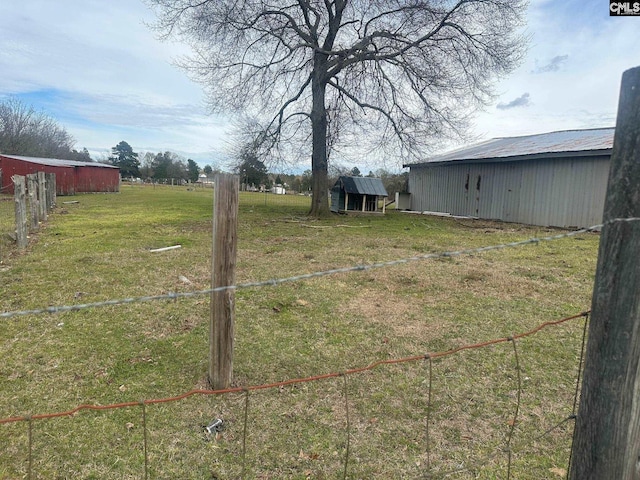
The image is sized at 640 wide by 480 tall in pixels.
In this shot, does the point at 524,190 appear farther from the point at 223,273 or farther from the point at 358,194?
the point at 223,273

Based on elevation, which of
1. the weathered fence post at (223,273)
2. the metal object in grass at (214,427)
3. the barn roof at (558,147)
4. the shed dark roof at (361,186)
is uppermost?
the barn roof at (558,147)

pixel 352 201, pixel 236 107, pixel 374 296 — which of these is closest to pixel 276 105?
pixel 236 107

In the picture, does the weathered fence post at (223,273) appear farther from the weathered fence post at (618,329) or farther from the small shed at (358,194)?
the small shed at (358,194)

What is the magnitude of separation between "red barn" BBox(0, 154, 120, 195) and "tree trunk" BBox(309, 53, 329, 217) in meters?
17.7

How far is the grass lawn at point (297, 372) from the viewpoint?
2.09m

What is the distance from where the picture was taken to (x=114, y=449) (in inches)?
82.8

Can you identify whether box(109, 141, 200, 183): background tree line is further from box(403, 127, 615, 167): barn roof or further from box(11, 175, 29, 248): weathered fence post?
box(11, 175, 29, 248): weathered fence post

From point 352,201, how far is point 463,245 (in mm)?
7754

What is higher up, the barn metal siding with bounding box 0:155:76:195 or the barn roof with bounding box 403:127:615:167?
the barn roof with bounding box 403:127:615:167

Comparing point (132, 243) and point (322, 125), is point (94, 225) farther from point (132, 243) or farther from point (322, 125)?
point (322, 125)

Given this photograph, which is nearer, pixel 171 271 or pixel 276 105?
pixel 171 271

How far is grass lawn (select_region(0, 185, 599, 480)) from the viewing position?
2.09m

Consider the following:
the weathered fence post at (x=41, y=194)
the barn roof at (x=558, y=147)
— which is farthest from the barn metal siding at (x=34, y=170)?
the barn roof at (x=558, y=147)

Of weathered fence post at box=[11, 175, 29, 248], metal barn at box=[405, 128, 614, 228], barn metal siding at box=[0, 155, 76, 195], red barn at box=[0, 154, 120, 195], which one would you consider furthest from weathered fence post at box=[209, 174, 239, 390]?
barn metal siding at box=[0, 155, 76, 195]
